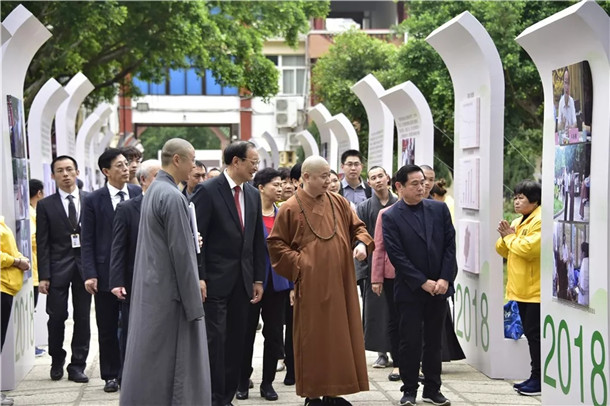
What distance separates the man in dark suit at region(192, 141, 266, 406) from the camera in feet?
28.7

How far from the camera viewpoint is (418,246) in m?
9.29

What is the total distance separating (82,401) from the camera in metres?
9.54

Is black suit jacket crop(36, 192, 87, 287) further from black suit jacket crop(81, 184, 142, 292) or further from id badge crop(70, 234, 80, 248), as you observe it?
black suit jacket crop(81, 184, 142, 292)

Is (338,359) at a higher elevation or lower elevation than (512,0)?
lower

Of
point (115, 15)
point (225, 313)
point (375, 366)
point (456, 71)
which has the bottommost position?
point (375, 366)

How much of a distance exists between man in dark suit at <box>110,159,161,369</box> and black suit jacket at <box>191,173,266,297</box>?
790mm

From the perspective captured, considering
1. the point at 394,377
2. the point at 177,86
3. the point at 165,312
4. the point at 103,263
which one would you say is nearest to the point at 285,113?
the point at 177,86

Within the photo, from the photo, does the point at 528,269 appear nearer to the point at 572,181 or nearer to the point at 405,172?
the point at 405,172

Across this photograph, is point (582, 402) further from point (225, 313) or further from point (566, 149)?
point (225, 313)

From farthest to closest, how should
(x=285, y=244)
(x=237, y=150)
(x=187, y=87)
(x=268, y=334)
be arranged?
(x=187, y=87) → (x=268, y=334) → (x=237, y=150) → (x=285, y=244)

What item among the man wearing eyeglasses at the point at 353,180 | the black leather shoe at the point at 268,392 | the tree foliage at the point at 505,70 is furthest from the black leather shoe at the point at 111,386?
the tree foliage at the point at 505,70

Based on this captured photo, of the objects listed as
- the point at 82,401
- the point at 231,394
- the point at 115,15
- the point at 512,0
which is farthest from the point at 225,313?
the point at 512,0

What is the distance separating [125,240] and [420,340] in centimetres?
250

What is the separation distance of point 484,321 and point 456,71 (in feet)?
8.31
